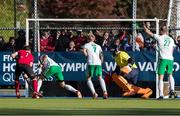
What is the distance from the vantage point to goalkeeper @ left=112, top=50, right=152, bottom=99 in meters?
28.4

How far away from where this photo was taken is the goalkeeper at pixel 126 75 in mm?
28391

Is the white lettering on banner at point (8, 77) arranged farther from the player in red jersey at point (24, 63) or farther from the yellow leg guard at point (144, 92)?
the yellow leg guard at point (144, 92)

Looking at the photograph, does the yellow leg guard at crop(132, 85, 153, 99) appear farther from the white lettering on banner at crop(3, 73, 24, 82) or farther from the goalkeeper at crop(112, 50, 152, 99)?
the white lettering on banner at crop(3, 73, 24, 82)

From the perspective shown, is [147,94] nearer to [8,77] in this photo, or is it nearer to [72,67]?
[72,67]

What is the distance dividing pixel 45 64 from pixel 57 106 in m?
6.63

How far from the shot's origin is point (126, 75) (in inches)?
1128

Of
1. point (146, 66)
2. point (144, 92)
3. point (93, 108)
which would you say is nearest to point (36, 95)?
point (144, 92)

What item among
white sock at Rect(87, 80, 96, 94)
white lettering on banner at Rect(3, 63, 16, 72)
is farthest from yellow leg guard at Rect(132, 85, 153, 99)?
white lettering on banner at Rect(3, 63, 16, 72)

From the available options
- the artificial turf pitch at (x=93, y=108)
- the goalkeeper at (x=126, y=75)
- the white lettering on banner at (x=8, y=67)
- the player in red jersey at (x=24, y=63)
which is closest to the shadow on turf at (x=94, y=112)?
the artificial turf pitch at (x=93, y=108)

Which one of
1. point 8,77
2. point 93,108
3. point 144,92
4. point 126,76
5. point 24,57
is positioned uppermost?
point 24,57

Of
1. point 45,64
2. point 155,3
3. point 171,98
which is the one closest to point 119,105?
point 171,98

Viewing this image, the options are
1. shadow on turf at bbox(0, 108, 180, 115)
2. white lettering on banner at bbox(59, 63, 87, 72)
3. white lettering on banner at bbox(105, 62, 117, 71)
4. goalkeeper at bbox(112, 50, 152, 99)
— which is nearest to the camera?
shadow on turf at bbox(0, 108, 180, 115)

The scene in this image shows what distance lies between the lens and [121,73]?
94.2ft

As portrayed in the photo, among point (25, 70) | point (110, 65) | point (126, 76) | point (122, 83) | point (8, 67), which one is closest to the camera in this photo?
point (122, 83)
